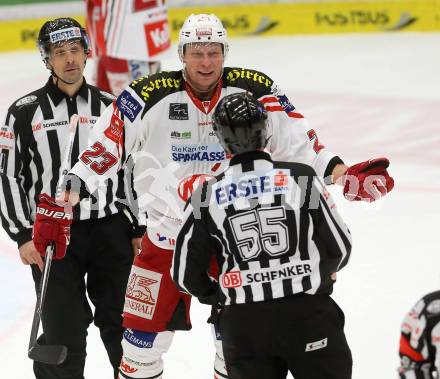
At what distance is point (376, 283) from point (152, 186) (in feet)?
6.24

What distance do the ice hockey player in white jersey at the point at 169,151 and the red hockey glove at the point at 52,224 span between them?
14 centimetres

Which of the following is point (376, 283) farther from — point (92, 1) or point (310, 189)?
point (92, 1)

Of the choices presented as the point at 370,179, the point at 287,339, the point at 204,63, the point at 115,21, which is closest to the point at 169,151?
the point at 204,63

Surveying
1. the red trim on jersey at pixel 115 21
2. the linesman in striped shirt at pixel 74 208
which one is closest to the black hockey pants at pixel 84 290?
the linesman in striped shirt at pixel 74 208

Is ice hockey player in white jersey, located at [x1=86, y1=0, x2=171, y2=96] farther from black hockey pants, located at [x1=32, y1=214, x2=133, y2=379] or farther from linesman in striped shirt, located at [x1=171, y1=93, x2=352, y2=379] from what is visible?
linesman in striped shirt, located at [x1=171, y1=93, x2=352, y2=379]

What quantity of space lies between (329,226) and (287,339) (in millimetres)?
348

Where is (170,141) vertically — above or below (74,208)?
above

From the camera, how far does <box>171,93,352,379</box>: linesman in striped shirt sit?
2.78 metres

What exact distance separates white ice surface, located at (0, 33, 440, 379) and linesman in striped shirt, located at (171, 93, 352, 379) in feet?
4.44

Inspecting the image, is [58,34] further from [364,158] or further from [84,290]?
[364,158]

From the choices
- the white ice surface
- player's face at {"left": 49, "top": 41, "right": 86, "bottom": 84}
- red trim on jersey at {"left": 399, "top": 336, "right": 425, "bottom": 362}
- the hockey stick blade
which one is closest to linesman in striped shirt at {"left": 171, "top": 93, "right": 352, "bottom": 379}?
red trim on jersey at {"left": 399, "top": 336, "right": 425, "bottom": 362}

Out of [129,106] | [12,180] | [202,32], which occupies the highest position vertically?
[202,32]

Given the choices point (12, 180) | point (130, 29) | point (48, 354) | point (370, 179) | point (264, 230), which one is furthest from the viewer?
point (130, 29)

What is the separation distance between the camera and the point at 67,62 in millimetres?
3756
